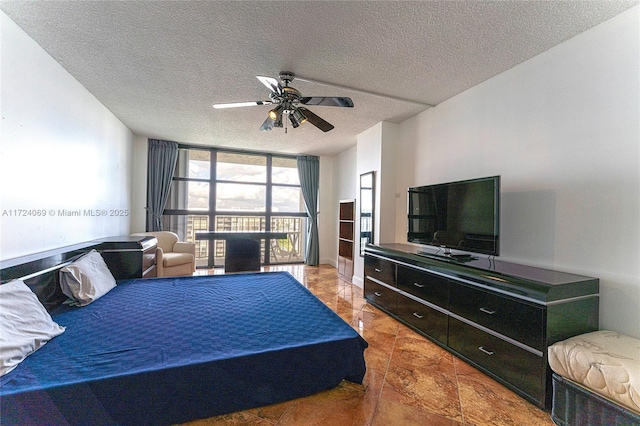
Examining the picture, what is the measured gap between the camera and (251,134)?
455 cm

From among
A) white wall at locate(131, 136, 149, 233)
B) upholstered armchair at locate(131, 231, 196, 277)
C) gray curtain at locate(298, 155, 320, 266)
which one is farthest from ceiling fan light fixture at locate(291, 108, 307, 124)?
white wall at locate(131, 136, 149, 233)

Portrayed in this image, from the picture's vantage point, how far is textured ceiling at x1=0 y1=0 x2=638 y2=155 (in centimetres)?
178

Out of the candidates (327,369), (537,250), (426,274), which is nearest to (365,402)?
(327,369)

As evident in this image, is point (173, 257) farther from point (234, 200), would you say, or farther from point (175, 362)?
point (175, 362)

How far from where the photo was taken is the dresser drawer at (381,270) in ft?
10.3

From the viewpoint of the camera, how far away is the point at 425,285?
2.63 metres

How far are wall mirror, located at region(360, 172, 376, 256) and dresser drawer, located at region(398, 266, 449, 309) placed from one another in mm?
1284

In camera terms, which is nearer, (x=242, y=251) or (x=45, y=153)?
(x=45, y=153)

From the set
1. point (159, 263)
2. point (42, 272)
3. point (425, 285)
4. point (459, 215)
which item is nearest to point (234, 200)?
point (159, 263)

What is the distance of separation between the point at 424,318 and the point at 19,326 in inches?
117

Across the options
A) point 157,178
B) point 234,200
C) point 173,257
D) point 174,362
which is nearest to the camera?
point 174,362

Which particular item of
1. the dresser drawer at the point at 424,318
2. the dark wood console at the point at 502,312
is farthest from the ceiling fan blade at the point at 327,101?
the dresser drawer at the point at 424,318

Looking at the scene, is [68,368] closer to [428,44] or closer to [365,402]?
[365,402]

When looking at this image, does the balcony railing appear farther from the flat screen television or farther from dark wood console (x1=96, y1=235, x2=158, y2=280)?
the flat screen television
